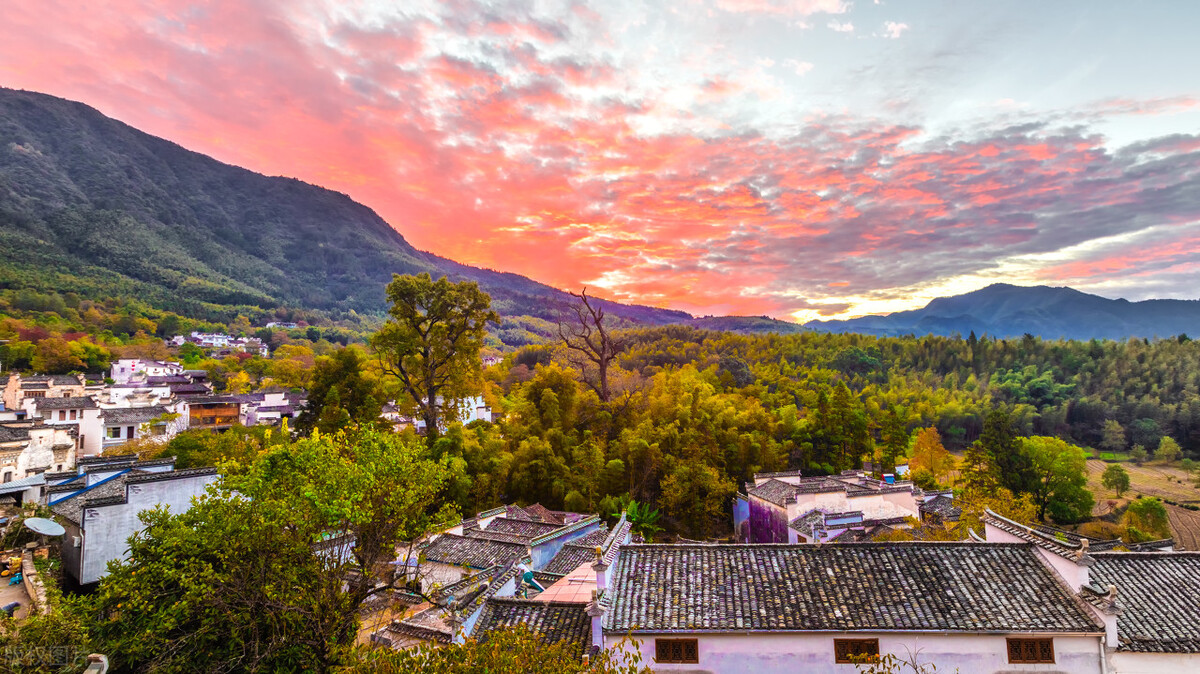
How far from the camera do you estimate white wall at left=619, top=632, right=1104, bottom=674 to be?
7.71 metres

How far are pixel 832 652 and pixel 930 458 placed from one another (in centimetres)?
2808

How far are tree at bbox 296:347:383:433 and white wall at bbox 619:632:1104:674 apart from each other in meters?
14.8

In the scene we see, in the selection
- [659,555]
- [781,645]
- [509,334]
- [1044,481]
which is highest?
[509,334]

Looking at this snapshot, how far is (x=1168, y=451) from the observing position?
45.4 m

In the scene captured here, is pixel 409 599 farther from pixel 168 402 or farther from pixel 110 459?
pixel 168 402

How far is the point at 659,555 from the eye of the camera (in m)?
9.80

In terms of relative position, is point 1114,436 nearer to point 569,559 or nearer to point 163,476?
point 569,559

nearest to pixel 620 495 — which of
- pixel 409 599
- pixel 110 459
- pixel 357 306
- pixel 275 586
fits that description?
pixel 409 599

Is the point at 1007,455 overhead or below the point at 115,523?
below

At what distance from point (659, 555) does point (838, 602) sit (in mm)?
2944

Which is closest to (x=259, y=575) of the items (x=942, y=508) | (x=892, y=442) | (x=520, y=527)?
(x=520, y=527)

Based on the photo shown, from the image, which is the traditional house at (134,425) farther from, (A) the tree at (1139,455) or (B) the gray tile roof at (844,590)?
(A) the tree at (1139,455)

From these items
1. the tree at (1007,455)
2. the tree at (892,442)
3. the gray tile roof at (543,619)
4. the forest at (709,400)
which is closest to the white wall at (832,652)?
the gray tile roof at (543,619)

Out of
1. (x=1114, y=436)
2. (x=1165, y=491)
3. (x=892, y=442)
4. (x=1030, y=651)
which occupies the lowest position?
(x=1165, y=491)
